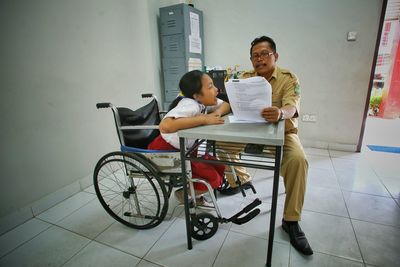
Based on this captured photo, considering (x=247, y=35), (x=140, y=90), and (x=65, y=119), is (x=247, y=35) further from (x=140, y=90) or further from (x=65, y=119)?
(x=65, y=119)

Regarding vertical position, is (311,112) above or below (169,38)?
Result: below

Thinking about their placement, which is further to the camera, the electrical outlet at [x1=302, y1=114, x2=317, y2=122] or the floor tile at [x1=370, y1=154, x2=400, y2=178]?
the electrical outlet at [x1=302, y1=114, x2=317, y2=122]

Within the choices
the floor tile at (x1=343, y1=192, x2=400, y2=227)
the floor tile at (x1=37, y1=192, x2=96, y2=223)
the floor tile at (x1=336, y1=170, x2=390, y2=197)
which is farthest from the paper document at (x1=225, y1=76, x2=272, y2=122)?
the floor tile at (x1=37, y1=192, x2=96, y2=223)

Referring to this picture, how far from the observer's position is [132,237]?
1.37 metres

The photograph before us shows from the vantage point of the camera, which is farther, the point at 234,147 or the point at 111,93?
the point at 111,93

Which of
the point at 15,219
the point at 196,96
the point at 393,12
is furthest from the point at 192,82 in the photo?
the point at 393,12

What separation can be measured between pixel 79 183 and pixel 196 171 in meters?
1.29

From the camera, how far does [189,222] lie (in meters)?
1.19

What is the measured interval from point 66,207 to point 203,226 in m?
1.18

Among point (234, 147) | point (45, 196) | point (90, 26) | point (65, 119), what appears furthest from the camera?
point (90, 26)

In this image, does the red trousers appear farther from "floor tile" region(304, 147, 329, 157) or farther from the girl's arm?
"floor tile" region(304, 147, 329, 157)

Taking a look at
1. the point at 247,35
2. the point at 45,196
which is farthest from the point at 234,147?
the point at 247,35

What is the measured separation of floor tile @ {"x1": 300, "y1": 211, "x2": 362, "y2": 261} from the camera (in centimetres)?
121

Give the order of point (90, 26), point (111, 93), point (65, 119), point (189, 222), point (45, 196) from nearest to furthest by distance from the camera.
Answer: point (189, 222) → point (45, 196) → point (65, 119) → point (90, 26) → point (111, 93)
